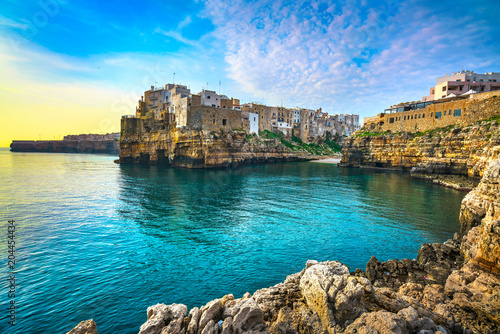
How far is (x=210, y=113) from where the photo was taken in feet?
221

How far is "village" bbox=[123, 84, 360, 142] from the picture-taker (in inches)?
2603

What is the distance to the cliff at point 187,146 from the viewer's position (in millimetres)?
67125

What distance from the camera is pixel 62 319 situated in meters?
9.68

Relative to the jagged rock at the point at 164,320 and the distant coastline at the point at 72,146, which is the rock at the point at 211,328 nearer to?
the jagged rock at the point at 164,320

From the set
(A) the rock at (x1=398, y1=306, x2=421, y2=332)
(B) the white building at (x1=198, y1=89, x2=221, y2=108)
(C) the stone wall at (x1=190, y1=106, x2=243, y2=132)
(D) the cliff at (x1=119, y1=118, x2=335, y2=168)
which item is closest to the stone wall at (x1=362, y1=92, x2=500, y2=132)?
(D) the cliff at (x1=119, y1=118, x2=335, y2=168)

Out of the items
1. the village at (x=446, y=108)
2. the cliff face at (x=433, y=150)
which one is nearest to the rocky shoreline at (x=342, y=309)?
the cliff face at (x=433, y=150)

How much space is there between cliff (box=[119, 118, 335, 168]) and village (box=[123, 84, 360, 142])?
2.22 metres

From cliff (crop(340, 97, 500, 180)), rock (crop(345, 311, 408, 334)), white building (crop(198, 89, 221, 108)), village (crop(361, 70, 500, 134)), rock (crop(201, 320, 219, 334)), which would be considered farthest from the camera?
white building (crop(198, 89, 221, 108))

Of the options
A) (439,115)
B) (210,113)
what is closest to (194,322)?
(210,113)

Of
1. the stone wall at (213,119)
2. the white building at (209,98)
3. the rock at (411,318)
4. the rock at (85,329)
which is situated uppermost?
the white building at (209,98)

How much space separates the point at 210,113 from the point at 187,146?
11.4 metres

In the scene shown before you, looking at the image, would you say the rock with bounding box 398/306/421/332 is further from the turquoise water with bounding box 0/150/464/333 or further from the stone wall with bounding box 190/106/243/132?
the stone wall with bounding box 190/106/243/132

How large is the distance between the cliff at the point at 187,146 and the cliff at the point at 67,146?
278ft

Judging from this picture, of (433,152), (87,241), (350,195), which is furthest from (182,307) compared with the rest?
(433,152)
